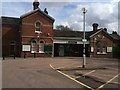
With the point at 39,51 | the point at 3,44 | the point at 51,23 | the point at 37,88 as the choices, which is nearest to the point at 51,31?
the point at 51,23

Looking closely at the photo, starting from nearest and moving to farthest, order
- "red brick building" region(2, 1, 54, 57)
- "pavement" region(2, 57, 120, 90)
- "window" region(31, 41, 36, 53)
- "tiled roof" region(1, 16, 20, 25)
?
"pavement" region(2, 57, 120, 90) < "red brick building" region(2, 1, 54, 57) < "window" region(31, 41, 36, 53) < "tiled roof" region(1, 16, 20, 25)

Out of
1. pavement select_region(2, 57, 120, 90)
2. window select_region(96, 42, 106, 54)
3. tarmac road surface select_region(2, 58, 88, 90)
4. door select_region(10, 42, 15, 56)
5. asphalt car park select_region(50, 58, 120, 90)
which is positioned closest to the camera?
tarmac road surface select_region(2, 58, 88, 90)

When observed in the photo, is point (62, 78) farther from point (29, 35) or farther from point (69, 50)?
point (69, 50)

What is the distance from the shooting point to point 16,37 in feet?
157

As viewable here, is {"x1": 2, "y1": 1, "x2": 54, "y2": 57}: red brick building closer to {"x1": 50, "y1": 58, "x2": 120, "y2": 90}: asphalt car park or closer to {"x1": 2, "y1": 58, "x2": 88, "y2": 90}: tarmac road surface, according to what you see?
{"x1": 50, "y1": 58, "x2": 120, "y2": 90}: asphalt car park

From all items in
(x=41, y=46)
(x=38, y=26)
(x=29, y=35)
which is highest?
(x=38, y=26)

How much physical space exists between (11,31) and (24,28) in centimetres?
296

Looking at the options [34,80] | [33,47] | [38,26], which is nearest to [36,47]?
[33,47]

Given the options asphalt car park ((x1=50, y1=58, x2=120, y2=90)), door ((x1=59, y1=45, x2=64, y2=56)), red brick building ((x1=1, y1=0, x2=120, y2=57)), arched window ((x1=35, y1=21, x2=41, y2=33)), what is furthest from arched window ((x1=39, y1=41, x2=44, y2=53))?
asphalt car park ((x1=50, y1=58, x2=120, y2=90))

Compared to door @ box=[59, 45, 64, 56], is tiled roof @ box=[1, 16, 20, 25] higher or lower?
higher

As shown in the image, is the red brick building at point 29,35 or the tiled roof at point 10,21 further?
the tiled roof at point 10,21

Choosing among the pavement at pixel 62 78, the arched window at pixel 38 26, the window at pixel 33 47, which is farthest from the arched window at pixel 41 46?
the pavement at pixel 62 78

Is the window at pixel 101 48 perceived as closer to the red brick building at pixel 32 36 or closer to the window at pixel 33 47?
the red brick building at pixel 32 36

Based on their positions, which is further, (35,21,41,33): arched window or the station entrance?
the station entrance
